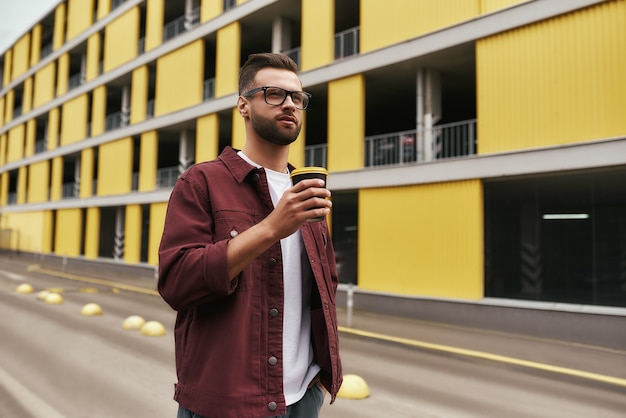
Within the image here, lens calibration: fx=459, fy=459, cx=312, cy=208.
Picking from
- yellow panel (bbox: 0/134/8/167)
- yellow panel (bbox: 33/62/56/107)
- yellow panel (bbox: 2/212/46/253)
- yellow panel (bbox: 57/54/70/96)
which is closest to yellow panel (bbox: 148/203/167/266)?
yellow panel (bbox: 2/212/46/253)

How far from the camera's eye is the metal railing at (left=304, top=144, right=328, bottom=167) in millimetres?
14950

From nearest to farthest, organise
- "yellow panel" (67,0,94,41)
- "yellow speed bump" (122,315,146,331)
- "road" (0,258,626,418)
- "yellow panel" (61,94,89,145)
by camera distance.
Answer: "road" (0,258,626,418) < "yellow speed bump" (122,315,146,331) < "yellow panel" (61,94,89,145) < "yellow panel" (67,0,94,41)

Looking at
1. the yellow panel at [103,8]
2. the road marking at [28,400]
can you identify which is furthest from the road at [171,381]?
the yellow panel at [103,8]

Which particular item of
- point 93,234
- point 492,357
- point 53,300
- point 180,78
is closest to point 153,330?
point 53,300

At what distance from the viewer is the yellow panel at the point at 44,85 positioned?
102ft

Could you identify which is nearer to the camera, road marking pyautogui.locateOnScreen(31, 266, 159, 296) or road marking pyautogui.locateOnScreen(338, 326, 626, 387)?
road marking pyautogui.locateOnScreen(338, 326, 626, 387)

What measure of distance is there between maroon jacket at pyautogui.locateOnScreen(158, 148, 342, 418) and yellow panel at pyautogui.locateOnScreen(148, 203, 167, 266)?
18.9 meters

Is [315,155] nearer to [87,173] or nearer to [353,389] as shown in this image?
[353,389]

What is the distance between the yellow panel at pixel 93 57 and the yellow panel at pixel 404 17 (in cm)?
1936

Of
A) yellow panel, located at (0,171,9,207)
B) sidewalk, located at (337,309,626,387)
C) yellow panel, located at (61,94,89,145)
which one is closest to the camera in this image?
sidewalk, located at (337,309,626,387)

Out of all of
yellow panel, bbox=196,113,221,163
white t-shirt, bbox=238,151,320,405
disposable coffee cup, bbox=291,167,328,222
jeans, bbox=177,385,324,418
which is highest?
yellow panel, bbox=196,113,221,163

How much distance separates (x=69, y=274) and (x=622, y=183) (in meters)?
21.1

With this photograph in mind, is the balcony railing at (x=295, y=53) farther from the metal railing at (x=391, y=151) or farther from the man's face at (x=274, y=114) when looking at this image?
the man's face at (x=274, y=114)

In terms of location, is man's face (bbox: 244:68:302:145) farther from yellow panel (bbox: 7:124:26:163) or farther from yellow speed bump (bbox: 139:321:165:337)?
yellow panel (bbox: 7:124:26:163)
